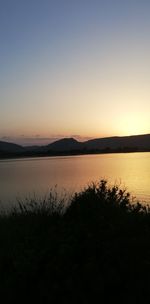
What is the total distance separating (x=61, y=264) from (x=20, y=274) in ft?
1.89

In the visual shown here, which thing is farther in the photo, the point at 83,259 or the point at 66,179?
the point at 66,179

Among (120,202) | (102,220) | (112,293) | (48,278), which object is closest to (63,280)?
(48,278)

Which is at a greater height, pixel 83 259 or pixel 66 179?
pixel 83 259

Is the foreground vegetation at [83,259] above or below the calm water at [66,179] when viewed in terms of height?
above

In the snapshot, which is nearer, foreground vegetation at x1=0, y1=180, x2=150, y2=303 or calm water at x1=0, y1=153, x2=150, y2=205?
foreground vegetation at x1=0, y1=180, x2=150, y2=303

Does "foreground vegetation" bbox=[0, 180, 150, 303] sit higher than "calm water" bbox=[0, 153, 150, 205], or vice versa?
"foreground vegetation" bbox=[0, 180, 150, 303]

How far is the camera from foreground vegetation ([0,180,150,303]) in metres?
5.48

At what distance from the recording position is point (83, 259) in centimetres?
616

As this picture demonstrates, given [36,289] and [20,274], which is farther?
[20,274]

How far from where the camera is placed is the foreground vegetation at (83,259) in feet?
18.0

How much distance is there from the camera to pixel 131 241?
6148 mm

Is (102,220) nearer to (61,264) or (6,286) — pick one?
(61,264)

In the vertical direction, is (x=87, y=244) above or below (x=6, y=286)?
above

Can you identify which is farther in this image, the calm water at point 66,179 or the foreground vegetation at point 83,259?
the calm water at point 66,179
